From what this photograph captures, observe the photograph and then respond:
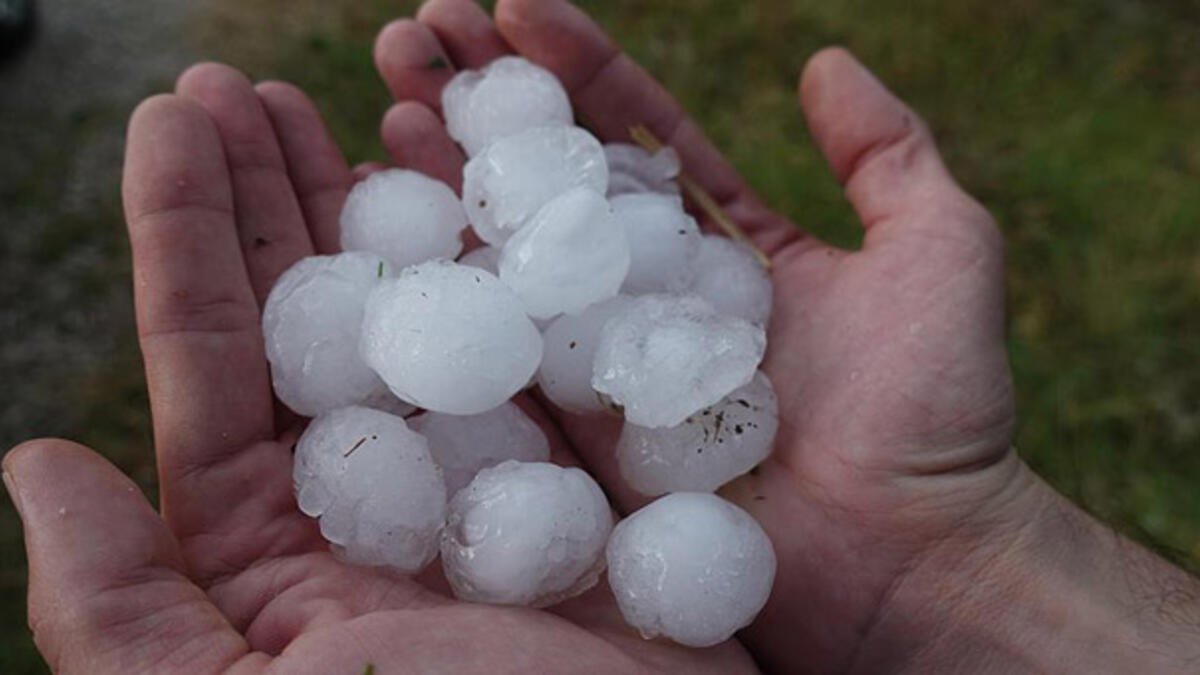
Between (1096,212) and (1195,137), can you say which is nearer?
(1096,212)

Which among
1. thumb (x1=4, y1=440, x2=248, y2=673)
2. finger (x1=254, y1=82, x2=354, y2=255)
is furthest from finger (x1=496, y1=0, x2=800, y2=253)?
thumb (x1=4, y1=440, x2=248, y2=673)

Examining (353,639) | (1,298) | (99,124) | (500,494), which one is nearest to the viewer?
(353,639)

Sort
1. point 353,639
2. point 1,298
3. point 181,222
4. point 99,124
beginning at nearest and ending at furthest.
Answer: point 353,639 → point 181,222 → point 1,298 → point 99,124

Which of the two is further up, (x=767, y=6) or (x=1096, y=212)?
(x=767, y=6)

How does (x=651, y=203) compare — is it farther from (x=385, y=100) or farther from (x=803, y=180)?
(x=385, y=100)

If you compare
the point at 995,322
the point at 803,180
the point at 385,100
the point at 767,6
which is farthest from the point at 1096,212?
the point at 385,100

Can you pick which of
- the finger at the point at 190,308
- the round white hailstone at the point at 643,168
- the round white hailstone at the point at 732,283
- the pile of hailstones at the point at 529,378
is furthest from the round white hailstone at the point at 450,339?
the round white hailstone at the point at 643,168

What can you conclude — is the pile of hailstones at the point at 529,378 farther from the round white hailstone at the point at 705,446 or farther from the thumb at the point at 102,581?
the thumb at the point at 102,581
